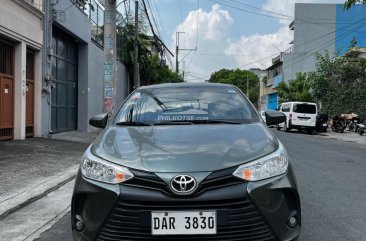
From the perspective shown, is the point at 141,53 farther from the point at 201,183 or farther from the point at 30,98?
the point at 201,183

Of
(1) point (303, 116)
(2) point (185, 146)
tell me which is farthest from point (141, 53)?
(2) point (185, 146)

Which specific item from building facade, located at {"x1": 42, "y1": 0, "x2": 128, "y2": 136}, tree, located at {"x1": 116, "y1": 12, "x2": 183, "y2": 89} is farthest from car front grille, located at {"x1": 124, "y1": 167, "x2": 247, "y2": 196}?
tree, located at {"x1": 116, "y1": 12, "x2": 183, "y2": 89}

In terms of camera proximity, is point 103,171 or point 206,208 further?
point 103,171

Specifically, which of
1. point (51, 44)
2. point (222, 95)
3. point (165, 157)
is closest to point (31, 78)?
point (51, 44)

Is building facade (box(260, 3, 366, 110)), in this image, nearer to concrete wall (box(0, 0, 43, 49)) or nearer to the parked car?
the parked car

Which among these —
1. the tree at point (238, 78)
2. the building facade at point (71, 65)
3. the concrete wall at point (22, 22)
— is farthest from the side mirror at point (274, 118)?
the tree at point (238, 78)

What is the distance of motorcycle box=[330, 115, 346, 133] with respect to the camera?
27.8 metres

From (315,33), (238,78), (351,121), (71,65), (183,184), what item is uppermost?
(315,33)

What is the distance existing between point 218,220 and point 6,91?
1150 cm

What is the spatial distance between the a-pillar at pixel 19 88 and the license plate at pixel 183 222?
1162 cm

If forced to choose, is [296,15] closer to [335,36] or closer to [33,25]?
[335,36]

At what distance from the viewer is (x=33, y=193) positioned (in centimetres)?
680

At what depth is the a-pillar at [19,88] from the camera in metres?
13.9

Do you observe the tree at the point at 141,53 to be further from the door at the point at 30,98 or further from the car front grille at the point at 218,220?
the car front grille at the point at 218,220
